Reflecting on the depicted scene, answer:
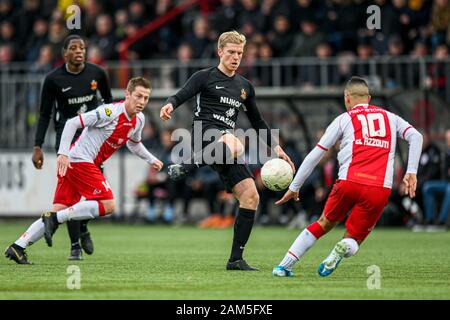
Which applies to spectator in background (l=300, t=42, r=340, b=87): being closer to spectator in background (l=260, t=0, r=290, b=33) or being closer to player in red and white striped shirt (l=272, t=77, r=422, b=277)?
spectator in background (l=260, t=0, r=290, b=33)

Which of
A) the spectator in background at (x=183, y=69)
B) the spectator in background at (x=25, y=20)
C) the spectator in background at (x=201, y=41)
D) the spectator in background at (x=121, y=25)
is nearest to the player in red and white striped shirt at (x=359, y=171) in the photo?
the spectator in background at (x=183, y=69)

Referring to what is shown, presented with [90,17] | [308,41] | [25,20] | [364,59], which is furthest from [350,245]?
[25,20]

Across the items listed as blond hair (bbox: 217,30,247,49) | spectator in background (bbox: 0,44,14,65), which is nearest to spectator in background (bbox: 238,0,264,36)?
spectator in background (bbox: 0,44,14,65)

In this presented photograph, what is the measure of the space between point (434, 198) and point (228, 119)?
398 inches

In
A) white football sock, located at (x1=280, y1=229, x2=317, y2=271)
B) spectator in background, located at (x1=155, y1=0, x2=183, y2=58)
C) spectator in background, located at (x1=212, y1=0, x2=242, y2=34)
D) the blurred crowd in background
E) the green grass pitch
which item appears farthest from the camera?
spectator in background, located at (x1=155, y1=0, x2=183, y2=58)

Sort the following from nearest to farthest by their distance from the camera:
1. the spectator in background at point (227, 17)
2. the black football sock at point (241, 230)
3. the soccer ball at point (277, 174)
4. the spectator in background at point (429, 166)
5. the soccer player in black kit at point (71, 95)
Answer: the soccer ball at point (277, 174) → the black football sock at point (241, 230) → the soccer player in black kit at point (71, 95) → the spectator in background at point (429, 166) → the spectator in background at point (227, 17)

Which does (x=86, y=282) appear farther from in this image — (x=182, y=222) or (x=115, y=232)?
(x=182, y=222)

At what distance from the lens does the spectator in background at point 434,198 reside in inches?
768

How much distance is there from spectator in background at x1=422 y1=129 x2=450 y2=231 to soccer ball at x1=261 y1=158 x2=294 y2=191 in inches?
381

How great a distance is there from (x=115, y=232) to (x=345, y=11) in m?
6.93

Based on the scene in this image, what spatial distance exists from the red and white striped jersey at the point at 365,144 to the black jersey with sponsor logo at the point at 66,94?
3946mm

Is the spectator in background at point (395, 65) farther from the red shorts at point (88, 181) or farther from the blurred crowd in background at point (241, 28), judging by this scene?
the red shorts at point (88, 181)

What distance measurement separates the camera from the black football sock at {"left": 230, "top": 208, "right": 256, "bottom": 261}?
419 inches

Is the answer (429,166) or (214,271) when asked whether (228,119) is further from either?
(429,166)
